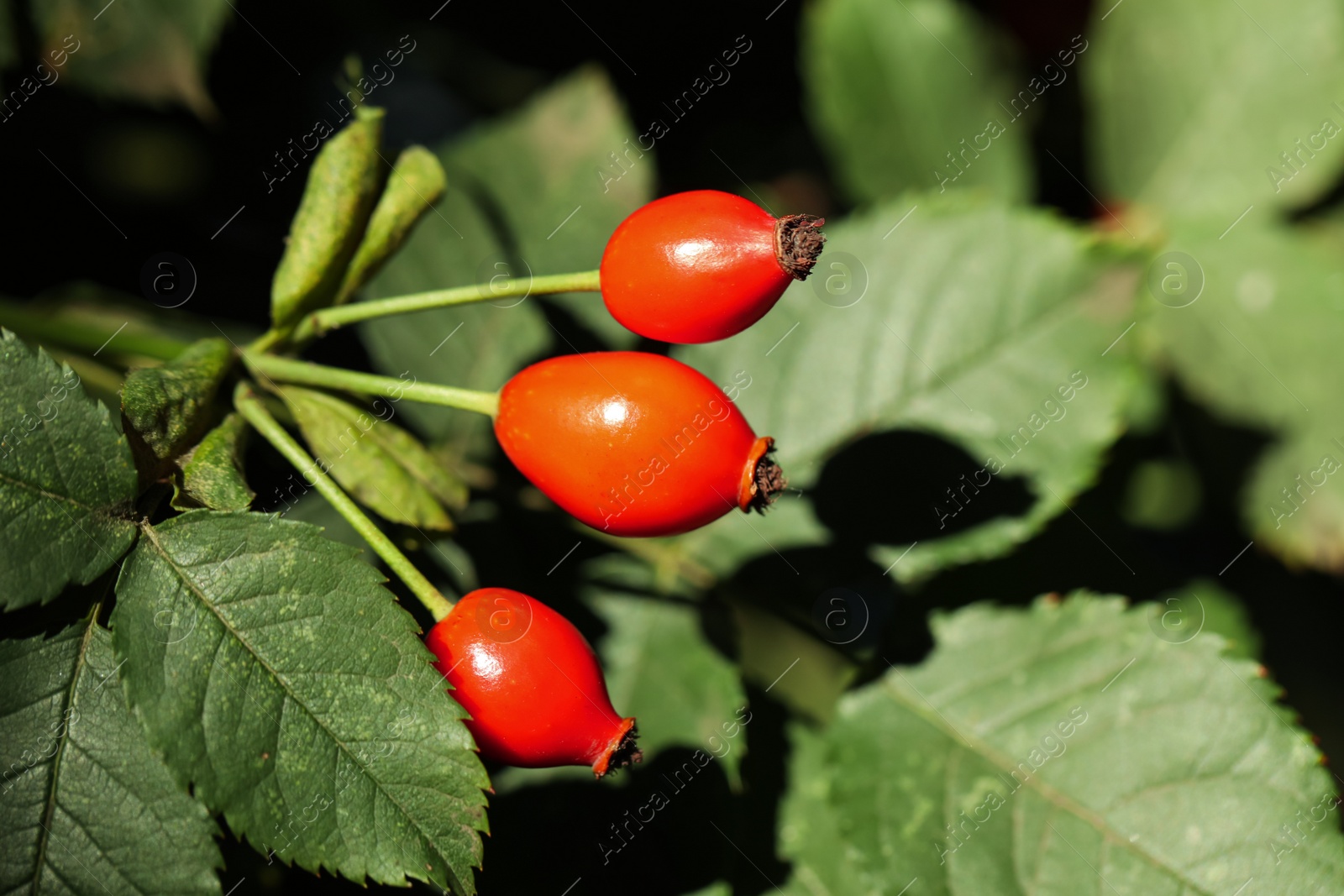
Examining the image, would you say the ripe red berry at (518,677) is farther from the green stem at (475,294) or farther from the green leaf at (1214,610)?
the green leaf at (1214,610)

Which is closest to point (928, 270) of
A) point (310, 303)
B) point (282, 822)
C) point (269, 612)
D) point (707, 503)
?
point (707, 503)

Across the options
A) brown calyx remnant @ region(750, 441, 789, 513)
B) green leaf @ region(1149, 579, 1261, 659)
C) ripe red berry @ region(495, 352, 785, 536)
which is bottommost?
green leaf @ region(1149, 579, 1261, 659)

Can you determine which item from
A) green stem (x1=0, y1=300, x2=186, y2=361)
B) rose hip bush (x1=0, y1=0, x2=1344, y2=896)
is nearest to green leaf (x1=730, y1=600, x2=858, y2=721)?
rose hip bush (x1=0, y1=0, x2=1344, y2=896)

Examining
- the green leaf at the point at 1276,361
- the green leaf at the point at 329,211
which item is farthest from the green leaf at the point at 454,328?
the green leaf at the point at 1276,361

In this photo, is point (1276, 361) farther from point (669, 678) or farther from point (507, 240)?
point (507, 240)

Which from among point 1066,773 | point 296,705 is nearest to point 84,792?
point 296,705

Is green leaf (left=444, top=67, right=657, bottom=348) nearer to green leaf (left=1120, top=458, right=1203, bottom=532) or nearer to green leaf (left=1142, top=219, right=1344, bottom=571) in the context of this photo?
green leaf (left=1142, top=219, right=1344, bottom=571)

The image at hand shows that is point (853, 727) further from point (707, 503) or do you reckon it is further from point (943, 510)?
point (707, 503)
